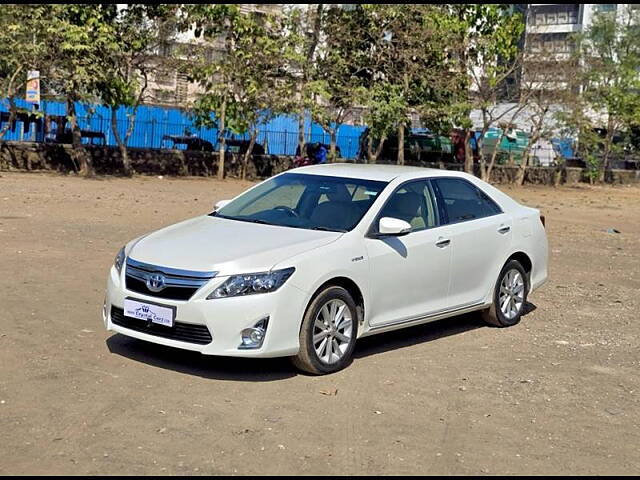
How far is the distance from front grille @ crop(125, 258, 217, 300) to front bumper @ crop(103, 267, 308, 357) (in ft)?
0.17

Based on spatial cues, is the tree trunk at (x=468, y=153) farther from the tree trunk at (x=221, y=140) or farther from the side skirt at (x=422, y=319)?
the side skirt at (x=422, y=319)

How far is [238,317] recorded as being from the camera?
7.04 m

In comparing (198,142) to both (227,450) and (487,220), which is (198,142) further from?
A: (227,450)

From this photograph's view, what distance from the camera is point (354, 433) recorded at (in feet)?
20.3

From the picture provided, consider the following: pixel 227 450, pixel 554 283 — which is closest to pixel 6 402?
pixel 227 450

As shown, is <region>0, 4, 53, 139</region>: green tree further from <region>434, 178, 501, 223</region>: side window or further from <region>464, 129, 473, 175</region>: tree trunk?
<region>434, 178, 501, 223</region>: side window

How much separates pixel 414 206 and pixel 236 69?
22.9m

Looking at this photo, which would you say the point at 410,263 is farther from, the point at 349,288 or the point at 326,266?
the point at 326,266

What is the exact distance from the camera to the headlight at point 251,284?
709 cm

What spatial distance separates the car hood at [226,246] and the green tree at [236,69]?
22.9 meters

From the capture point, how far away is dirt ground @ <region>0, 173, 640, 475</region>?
567cm

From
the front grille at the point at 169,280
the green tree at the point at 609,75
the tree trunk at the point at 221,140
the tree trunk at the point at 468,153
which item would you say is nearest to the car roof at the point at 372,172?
the front grille at the point at 169,280

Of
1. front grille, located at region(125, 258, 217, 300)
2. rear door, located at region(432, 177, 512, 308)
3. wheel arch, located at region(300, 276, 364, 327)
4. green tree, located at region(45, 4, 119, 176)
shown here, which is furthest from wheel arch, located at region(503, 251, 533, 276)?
green tree, located at region(45, 4, 119, 176)

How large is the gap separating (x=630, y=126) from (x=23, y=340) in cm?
3900
